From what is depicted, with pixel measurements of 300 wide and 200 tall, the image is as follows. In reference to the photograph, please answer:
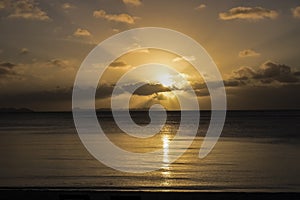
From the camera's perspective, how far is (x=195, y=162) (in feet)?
107

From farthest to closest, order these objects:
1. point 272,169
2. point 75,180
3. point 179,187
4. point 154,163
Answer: point 154,163, point 272,169, point 75,180, point 179,187

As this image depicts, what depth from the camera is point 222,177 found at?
81.6 ft

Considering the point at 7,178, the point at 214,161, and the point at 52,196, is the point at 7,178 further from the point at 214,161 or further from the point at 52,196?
the point at 214,161

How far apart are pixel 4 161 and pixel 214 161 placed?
598 inches

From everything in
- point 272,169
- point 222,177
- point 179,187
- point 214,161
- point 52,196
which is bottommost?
point 52,196

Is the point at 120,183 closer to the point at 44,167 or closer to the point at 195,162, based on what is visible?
the point at 44,167

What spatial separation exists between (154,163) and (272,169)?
797 centimetres

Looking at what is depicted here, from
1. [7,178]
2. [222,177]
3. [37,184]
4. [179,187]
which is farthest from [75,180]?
[222,177]

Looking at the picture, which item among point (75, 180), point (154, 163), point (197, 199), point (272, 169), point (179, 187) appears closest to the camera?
point (197, 199)

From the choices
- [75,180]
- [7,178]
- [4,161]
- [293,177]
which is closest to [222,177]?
[293,177]

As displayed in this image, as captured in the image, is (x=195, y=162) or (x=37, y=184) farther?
(x=195, y=162)

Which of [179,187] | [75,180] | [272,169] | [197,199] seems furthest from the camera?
[272,169]

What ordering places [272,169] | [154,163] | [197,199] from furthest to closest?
[154,163] < [272,169] < [197,199]

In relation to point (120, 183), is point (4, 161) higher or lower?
higher
